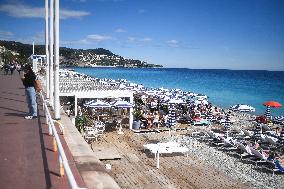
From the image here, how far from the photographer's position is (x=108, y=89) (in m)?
20.3

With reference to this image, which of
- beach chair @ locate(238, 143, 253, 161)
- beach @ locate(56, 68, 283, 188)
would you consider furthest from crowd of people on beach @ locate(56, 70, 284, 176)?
beach @ locate(56, 68, 283, 188)

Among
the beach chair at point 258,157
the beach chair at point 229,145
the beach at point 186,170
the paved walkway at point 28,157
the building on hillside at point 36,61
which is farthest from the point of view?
the building on hillside at point 36,61

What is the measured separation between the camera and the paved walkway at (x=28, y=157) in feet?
15.3

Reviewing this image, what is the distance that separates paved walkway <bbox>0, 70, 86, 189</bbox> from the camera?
4.66 metres

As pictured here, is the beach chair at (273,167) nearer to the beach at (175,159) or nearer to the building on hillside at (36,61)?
the beach at (175,159)

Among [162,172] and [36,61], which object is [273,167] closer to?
[162,172]

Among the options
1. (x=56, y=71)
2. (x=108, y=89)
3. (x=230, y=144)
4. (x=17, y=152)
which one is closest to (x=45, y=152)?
(x=17, y=152)

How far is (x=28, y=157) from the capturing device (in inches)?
230

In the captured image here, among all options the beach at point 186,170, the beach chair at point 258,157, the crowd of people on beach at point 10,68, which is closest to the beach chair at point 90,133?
the beach at point 186,170

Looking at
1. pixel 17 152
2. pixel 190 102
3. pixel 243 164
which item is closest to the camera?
pixel 17 152

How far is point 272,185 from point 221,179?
1818 millimetres

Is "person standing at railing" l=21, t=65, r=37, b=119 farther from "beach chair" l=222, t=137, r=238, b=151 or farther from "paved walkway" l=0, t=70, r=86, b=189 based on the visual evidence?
"beach chair" l=222, t=137, r=238, b=151

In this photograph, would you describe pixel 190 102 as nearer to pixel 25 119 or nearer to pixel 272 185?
pixel 272 185

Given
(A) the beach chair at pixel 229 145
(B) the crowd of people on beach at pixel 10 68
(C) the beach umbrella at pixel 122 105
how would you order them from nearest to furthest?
(A) the beach chair at pixel 229 145
(C) the beach umbrella at pixel 122 105
(B) the crowd of people on beach at pixel 10 68
